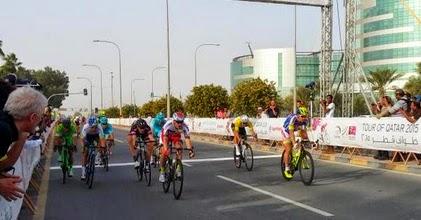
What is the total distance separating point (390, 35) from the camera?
10700 cm

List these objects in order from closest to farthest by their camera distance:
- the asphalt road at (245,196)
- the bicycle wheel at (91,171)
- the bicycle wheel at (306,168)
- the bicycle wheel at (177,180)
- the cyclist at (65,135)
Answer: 1. the asphalt road at (245,196)
2. the bicycle wheel at (177,180)
3. the bicycle wheel at (306,168)
4. the bicycle wheel at (91,171)
5. the cyclist at (65,135)

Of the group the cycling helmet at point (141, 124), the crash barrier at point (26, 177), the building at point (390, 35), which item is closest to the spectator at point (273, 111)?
the crash barrier at point (26, 177)

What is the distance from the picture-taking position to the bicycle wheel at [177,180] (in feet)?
36.1

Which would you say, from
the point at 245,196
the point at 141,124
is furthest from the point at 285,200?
the point at 141,124

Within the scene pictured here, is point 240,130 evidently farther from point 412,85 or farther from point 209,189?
point 412,85

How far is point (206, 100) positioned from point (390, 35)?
67.4m

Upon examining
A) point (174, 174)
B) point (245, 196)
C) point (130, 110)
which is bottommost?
point (245, 196)

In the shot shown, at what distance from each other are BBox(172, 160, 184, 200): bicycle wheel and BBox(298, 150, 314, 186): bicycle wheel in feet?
Answer: 9.33

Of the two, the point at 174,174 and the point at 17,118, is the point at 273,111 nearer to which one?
the point at 174,174

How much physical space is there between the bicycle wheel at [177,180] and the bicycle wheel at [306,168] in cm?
284

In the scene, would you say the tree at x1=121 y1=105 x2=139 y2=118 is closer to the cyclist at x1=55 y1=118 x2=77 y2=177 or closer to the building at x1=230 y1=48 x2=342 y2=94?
the building at x1=230 y1=48 x2=342 y2=94

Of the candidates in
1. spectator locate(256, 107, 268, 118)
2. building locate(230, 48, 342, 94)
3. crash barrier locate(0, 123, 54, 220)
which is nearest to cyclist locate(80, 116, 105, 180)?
crash barrier locate(0, 123, 54, 220)

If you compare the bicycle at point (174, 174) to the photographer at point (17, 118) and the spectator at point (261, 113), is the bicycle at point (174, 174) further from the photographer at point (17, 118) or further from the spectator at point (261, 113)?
the spectator at point (261, 113)

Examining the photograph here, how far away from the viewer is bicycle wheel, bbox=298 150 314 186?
40.9 ft
